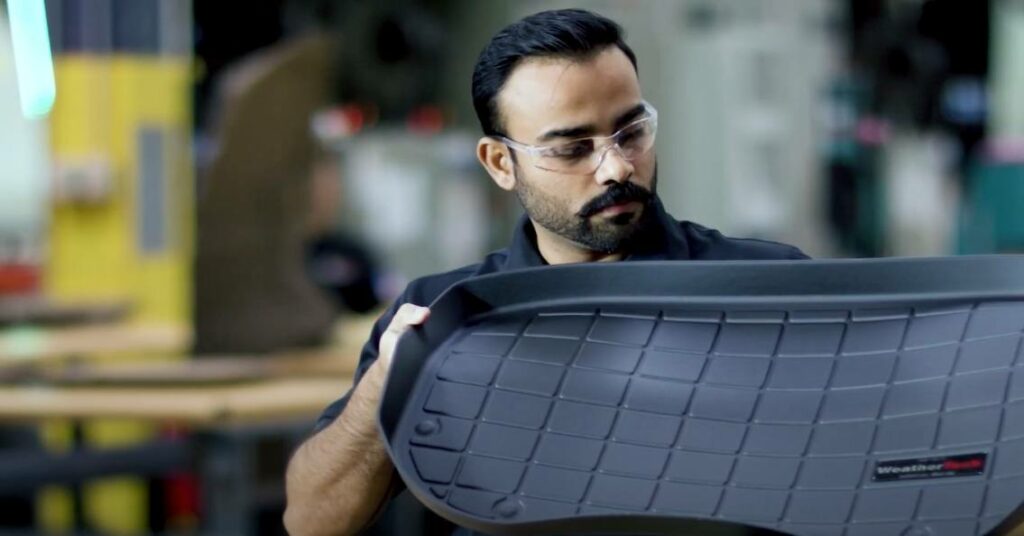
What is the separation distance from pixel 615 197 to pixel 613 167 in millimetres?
27

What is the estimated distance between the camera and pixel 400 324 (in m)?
1.39

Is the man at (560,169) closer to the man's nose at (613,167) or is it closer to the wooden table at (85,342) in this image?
the man's nose at (613,167)

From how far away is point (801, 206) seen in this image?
24.1 ft

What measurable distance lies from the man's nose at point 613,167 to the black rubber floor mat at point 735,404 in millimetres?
118

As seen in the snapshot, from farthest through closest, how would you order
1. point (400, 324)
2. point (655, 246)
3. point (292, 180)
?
point (292, 180) → point (655, 246) → point (400, 324)

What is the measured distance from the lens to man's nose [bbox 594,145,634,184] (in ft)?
4.68

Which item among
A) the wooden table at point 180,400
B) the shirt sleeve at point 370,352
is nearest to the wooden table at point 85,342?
the wooden table at point 180,400

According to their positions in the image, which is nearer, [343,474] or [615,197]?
[615,197]

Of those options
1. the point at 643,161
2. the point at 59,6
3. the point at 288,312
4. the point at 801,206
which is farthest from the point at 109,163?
the point at 643,161

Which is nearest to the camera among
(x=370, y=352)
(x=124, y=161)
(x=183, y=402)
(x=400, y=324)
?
(x=400, y=324)

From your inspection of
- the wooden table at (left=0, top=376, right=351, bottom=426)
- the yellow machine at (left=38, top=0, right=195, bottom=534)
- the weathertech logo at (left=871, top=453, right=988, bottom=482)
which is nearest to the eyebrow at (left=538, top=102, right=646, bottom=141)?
the weathertech logo at (left=871, top=453, right=988, bottom=482)

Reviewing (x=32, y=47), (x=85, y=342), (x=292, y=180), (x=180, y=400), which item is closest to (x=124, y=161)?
(x=85, y=342)

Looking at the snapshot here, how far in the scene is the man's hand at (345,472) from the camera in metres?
1.49

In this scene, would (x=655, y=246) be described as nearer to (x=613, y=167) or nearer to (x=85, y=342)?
(x=613, y=167)
